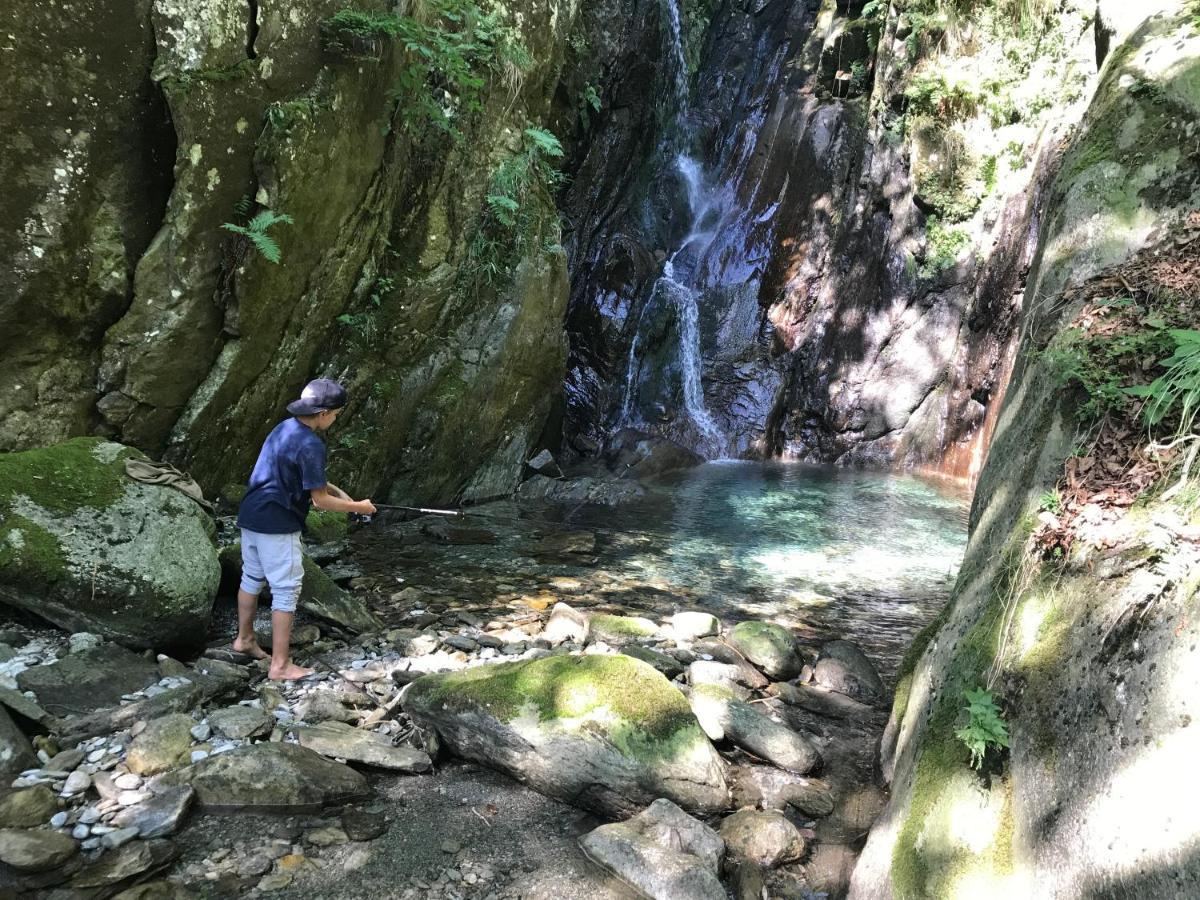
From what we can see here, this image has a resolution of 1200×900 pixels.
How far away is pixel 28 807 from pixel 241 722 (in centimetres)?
93

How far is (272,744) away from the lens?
11.0ft

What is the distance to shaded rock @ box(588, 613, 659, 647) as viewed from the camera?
17.8ft

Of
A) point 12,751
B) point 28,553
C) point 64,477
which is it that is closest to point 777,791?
point 12,751

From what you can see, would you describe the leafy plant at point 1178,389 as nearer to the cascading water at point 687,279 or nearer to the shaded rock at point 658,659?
the shaded rock at point 658,659

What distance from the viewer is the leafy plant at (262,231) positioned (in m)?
6.09

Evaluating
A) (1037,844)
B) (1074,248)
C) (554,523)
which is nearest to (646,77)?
(554,523)

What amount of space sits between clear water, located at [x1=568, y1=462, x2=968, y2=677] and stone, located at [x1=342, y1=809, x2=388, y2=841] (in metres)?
3.86

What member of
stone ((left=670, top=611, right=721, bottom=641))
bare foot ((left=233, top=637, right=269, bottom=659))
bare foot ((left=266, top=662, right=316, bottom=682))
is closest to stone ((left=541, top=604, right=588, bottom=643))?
stone ((left=670, top=611, right=721, bottom=641))

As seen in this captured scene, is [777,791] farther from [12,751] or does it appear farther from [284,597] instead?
[12,751]

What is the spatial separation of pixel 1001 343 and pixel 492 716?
15.3 m

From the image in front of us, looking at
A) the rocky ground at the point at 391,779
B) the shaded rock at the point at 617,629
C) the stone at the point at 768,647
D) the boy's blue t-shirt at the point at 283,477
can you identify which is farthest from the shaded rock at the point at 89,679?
the stone at the point at 768,647

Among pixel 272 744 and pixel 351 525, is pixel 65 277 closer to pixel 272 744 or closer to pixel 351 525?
pixel 351 525

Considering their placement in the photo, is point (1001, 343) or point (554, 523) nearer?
point (554, 523)

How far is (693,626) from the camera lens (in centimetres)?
573
